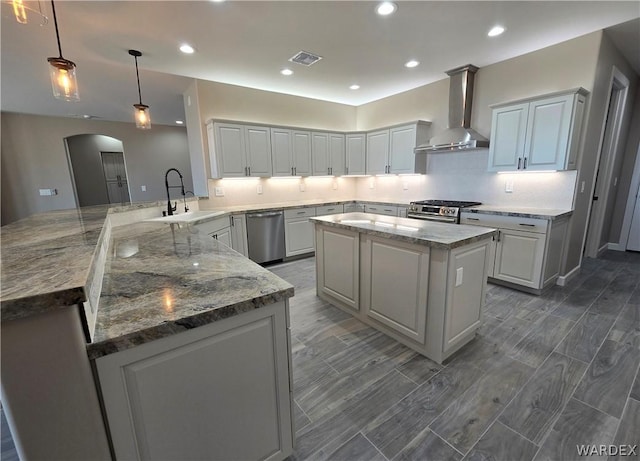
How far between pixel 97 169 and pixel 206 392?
8715mm

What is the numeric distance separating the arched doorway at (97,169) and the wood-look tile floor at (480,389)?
7.29 metres

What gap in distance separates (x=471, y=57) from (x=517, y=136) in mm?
1158

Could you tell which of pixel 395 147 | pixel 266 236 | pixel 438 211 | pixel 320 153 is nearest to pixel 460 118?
pixel 395 147

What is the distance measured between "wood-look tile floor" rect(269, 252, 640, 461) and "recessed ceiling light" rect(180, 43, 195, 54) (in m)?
3.06

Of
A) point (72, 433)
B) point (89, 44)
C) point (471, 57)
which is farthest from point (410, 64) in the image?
point (72, 433)

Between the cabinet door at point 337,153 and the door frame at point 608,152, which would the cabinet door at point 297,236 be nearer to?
the cabinet door at point 337,153

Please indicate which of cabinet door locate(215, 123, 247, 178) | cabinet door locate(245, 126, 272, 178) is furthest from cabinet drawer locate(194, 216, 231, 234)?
cabinet door locate(245, 126, 272, 178)

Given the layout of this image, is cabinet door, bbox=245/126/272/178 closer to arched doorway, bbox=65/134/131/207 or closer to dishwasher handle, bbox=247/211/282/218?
dishwasher handle, bbox=247/211/282/218

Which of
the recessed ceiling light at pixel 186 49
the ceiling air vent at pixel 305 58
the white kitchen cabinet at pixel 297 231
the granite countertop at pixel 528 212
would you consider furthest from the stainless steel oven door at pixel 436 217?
the recessed ceiling light at pixel 186 49

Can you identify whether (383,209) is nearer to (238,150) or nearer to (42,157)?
(238,150)

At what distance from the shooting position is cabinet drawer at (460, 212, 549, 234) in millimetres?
2954

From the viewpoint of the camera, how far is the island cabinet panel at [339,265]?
8.55ft

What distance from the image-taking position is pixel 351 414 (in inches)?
64.9

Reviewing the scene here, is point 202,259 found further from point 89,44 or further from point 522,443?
point 89,44
